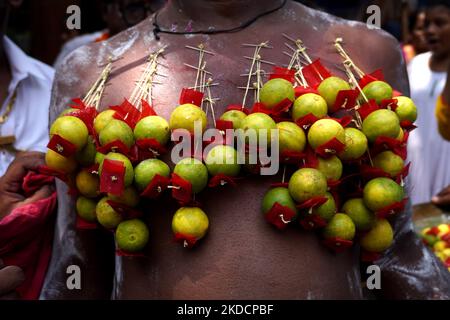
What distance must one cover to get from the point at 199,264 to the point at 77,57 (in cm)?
79

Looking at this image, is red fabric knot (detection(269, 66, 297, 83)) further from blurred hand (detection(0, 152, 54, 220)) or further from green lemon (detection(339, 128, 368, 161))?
blurred hand (detection(0, 152, 54, 220))

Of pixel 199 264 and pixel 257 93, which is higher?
pixel 257 93

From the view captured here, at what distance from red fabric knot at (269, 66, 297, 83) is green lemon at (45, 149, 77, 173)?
1.98 feet

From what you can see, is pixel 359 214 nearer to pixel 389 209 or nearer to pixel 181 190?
pixel 389 209

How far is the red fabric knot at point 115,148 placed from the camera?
202 centimetres

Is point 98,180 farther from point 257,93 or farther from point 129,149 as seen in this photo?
→ point 257,93

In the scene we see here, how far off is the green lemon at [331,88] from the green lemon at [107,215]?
657 mm

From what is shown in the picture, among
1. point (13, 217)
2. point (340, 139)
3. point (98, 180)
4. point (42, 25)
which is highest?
point (340, 139)

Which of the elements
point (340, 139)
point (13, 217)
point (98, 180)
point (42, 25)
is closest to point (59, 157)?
point (98, 180)

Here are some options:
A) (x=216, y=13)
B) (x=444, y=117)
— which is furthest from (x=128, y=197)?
(x=444, y=117)

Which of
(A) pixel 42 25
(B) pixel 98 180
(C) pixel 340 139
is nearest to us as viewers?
(C) pixel 340 139

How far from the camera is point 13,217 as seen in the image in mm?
2445

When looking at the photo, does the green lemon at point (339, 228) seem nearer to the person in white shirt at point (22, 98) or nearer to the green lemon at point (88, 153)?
the green lemon at point (88, 153)

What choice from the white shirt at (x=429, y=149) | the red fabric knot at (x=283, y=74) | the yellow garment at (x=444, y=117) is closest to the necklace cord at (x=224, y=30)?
the red fabric knot at (x=283, y=74)
